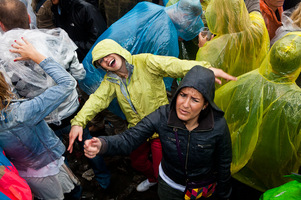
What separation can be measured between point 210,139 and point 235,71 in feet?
3.38

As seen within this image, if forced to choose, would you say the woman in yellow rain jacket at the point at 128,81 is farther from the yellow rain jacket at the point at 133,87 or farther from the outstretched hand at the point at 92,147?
the outstretched hand at the point at 92,147

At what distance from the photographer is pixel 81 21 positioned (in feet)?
9.18

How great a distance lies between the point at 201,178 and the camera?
1.68 metres

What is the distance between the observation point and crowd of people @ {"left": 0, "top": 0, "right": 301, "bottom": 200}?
58.6 inches

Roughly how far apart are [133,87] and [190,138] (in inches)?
27.8

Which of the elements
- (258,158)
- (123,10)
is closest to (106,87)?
(258,158)

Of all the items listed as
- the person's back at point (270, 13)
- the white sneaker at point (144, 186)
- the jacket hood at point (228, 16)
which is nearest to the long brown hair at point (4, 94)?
the white sneaker at point (144, 186)

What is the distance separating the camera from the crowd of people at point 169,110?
1.49 metres

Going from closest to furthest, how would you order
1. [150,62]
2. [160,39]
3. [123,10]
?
[150,62] < [160,39] < [123,10]

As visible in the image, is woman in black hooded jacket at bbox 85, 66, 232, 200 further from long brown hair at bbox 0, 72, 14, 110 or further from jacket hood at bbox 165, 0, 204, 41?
jacket hood at bbox 165, 0, 204, 41

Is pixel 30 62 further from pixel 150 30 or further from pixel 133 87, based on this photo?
pixel 150 30

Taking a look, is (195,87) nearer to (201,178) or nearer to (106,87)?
(201,178)

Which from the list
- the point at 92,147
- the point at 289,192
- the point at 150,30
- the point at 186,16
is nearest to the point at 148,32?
the point at 150,30

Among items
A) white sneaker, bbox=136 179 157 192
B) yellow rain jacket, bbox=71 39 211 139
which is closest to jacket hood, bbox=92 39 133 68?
yellow rain jacket, bbox=71 39 211 139
